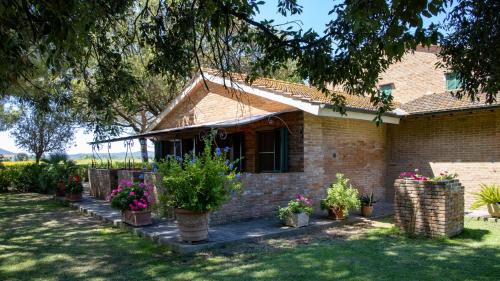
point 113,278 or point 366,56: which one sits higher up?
point 366,56

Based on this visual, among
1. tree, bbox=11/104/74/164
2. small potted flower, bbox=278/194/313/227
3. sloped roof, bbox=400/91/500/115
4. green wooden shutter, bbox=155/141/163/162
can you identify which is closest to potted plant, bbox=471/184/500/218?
sloped roof, bbox=400/91/500/115

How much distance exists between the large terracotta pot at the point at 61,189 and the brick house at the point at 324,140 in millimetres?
4684

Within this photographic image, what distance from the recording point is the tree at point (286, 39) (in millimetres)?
3816

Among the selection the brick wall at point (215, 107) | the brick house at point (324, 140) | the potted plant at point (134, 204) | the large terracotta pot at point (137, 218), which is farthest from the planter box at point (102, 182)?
the large terracotta pot at point (137, 218)

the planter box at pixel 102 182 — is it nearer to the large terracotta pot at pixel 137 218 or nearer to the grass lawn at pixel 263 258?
the grass lawn at pixel 263 258

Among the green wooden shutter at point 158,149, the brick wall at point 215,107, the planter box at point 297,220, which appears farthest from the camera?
the green wooden shutter at point 158,149

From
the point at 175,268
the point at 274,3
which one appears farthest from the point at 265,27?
the point at 175,268

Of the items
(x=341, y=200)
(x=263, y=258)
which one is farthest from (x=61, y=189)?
(x=263, y=258)

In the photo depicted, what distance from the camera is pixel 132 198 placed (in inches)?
421

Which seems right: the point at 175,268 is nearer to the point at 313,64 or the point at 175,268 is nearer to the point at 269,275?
the point at 269,275

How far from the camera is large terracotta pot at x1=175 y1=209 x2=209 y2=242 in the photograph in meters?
8.72

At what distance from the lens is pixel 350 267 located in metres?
7.04

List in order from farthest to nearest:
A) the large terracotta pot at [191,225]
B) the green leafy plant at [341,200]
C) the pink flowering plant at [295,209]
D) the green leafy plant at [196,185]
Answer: the green leafy plant at [341,200] → the pink flowering plant at [295,209] → the large terracotta pot at [191,225] → the green leafy plant at [196,185]

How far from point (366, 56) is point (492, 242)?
6320 mm
